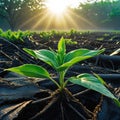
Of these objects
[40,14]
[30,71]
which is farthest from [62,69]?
[40,14]

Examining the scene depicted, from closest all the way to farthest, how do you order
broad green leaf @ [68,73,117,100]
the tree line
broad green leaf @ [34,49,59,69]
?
broad green leaf @ [68,73,117,100] → broad green leaf @ [34,49,59,69] → the tree line

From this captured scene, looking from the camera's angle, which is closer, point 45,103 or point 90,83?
point 90,83

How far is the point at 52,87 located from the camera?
4.65ft

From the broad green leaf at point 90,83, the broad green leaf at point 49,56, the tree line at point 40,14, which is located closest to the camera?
the broad green leaf at point 90,83

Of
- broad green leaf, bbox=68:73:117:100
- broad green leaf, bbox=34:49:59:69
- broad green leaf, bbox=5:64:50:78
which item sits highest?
broad green leaf, bbox=34:49:59:69

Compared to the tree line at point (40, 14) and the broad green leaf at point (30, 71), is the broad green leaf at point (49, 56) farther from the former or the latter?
the tree line at point (40, 14)

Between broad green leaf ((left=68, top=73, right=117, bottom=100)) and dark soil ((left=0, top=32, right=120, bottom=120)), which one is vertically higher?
broad green leaf ((left=68, top=73, right=117, bottom=100))

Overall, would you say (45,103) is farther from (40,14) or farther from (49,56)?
(40,14)

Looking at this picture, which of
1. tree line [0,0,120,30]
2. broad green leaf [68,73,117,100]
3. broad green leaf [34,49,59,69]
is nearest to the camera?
broad green leaf [68,73,117,100]

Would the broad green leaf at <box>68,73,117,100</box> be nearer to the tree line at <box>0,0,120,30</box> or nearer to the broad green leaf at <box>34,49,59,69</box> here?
the broad green leaf at <box>34,49,59,69</box>

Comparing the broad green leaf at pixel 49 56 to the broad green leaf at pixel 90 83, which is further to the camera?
the broad green leaf at pixel 49 56

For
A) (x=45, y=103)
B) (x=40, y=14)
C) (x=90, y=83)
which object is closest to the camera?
(x=90, y=83)

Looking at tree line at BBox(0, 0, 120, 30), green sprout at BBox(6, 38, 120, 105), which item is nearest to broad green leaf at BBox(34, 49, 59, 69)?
green sprout at BBox(6, 38, 120, 105)

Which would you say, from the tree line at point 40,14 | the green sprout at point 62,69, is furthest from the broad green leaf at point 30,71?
the tree line at point 40,14
